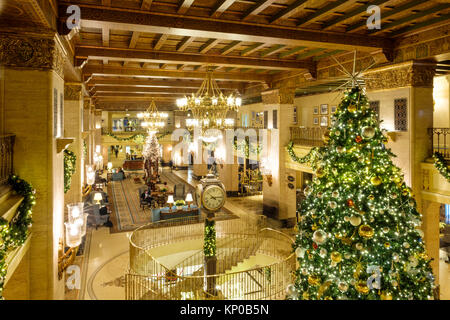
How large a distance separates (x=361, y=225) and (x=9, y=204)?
15.7ft

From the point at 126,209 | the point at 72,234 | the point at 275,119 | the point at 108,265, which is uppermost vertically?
the point at 275,119

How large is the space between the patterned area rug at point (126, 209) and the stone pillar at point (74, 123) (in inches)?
110

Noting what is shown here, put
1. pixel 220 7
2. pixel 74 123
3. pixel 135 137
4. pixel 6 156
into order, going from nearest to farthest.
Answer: pixel 6 156 → pixel 220 7 → pixel 74 123 → pixel 135 137

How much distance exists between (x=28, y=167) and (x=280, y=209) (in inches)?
401

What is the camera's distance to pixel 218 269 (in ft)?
30.1

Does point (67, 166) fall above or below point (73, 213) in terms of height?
above

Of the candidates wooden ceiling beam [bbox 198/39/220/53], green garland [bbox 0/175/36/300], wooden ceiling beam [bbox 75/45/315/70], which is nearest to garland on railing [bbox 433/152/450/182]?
wooden ceiling beam [bbox 75/45/315/70]

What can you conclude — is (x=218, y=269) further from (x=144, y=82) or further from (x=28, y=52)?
(x=144, y=82)

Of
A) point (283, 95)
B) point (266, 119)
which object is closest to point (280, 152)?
point (266, 119)

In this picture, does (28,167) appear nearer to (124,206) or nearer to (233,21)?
(233,21)

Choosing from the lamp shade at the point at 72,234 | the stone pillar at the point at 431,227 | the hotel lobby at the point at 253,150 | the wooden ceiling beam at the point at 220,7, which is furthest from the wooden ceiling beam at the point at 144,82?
the stone pillar at the point at 431,227

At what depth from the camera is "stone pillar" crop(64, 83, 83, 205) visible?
10.5 metres

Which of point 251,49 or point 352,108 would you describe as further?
point 251,49

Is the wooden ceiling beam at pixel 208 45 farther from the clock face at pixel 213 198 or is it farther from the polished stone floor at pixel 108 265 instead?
the polished stone floor at pixel 108 265
